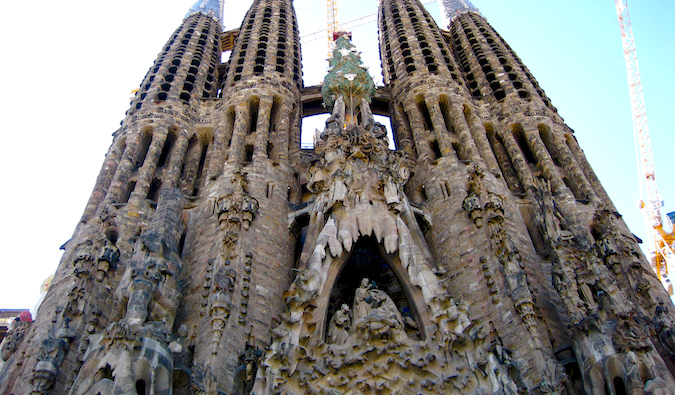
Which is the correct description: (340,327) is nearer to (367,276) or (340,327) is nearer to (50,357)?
(367,276)

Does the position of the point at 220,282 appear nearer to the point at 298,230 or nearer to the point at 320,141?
the point at 298,230

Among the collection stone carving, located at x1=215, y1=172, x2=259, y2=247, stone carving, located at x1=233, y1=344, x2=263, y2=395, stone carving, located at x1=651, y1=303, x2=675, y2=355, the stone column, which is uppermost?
the stone column

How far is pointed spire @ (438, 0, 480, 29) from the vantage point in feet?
121

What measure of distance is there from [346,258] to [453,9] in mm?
25182

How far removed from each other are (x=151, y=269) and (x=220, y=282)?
1667 mm

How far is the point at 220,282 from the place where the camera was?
1597 cm

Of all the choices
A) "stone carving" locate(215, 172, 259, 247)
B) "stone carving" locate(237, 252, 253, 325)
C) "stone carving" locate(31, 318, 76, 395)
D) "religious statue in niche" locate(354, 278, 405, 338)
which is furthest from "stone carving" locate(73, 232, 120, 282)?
"religious statue in niche" locate(354, 278, 405, 338)

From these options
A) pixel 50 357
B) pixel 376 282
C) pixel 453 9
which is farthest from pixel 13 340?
pixel 453 9

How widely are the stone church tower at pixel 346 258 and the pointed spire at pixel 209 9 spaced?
8.06 metres

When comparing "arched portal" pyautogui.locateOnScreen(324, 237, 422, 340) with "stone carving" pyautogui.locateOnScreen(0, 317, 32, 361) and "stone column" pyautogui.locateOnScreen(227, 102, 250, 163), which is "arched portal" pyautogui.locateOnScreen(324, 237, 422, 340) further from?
"stone carving" pyautogui.locateOnScreen(0, 317, 32, 361)

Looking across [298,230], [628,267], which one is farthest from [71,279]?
[628,267]

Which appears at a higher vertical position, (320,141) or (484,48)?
(484,48)

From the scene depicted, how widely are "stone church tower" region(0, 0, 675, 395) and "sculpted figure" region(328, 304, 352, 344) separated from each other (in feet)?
0.22

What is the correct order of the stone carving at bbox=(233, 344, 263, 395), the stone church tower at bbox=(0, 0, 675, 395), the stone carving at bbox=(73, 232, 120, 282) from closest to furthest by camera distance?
the stone church tower at bbox=(0, 0, 675, 395), the stone carving at bbox=(233, 344, 263, 395), the stone carving at bbox=(73, 232, 120, 282)
